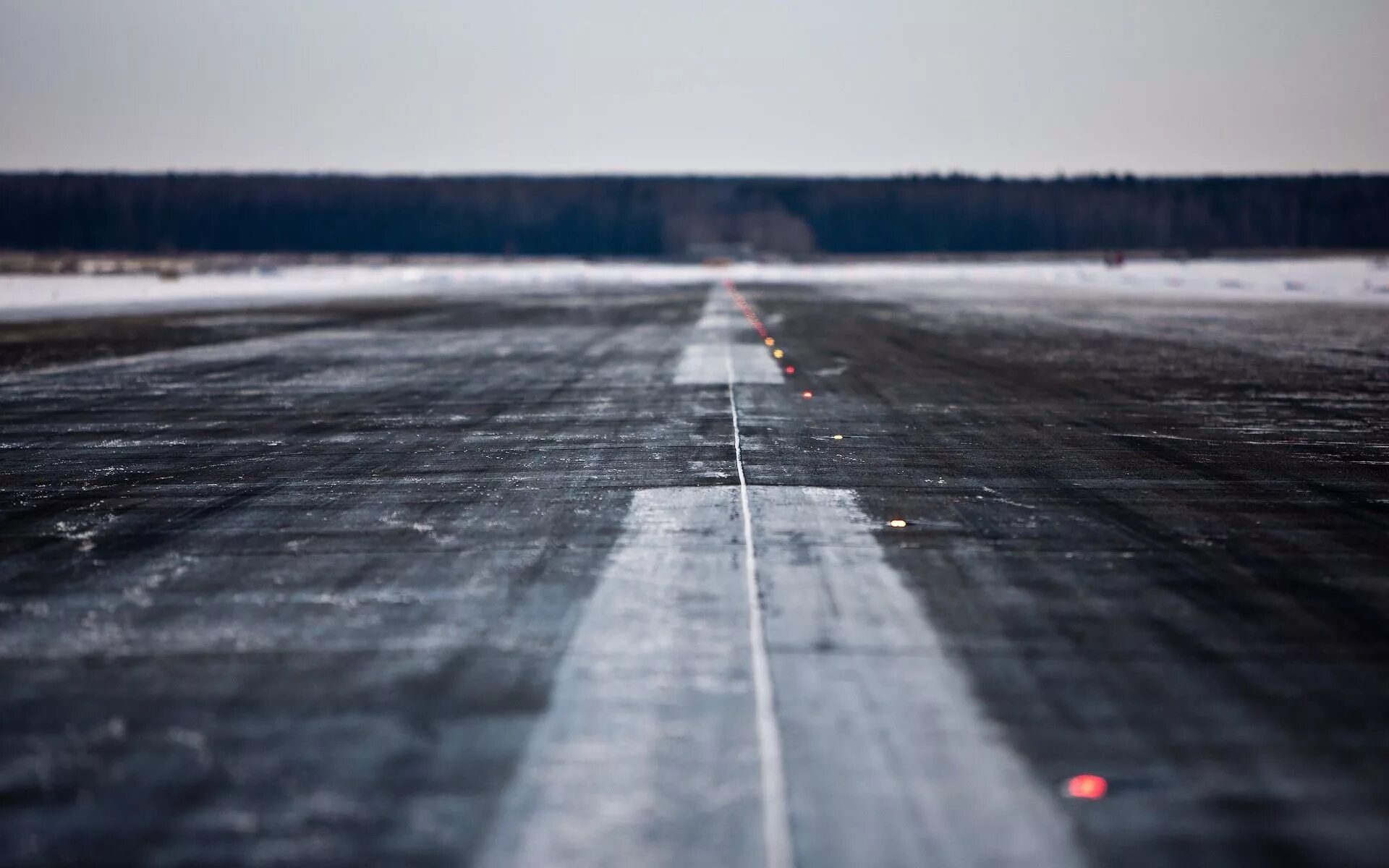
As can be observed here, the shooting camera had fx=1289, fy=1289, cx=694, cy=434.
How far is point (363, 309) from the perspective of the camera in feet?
147

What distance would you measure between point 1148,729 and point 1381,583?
11.2 ft

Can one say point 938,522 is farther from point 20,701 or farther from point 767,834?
point 20,701

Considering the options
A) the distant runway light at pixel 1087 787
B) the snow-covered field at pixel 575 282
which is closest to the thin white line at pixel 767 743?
the distant runway light at pixel 1087 787

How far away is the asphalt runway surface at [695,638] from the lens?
4.86m

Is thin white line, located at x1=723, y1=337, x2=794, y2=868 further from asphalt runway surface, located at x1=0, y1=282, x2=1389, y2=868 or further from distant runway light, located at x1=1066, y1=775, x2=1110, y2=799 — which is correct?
distant runway light, located at x1=1066, y1=775, x2=1110, y2=799

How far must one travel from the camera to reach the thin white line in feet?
15.0

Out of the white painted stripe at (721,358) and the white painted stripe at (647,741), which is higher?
the white painted stripe at (721,358)

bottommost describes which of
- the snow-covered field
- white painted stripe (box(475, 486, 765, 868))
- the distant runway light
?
the distant runway light

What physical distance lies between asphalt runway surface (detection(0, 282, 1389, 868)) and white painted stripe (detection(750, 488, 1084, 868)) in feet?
0.07

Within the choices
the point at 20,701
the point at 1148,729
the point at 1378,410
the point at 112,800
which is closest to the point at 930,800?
the point at 1148,729

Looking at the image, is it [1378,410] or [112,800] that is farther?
[1378,410]

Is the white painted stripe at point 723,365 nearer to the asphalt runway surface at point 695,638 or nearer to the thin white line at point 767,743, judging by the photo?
the asphalt runway surface at point 695,638

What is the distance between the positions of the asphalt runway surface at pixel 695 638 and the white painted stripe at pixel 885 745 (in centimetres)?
2

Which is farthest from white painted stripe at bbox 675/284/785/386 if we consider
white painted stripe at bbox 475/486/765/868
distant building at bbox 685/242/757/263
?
distant building at bbox 685/242/757/263
